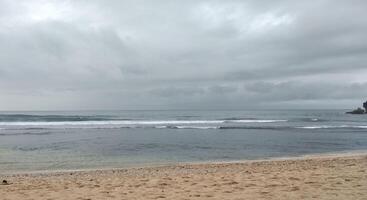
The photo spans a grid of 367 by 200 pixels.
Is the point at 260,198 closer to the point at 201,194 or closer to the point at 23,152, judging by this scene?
the point at 201,194

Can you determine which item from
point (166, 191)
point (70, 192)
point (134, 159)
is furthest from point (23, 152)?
point (166, 191)

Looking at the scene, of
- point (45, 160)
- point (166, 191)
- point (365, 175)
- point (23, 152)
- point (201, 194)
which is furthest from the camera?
point (23, 152)

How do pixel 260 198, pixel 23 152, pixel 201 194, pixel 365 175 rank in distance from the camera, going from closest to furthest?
pixel 260 198
pixel 201 194
pixel 365 175
pixel 23 152

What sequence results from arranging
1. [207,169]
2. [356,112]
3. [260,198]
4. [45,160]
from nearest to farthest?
[260,198] < [207,169] < [45,160] < [356,112]

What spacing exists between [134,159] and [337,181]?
1162cm

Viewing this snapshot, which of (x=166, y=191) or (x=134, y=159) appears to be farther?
(x=134, y=159)

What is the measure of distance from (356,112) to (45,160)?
117655mm

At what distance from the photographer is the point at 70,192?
8.61 metres

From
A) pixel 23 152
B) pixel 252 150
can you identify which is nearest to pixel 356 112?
pixel 252 150

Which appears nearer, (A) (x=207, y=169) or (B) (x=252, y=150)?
(A) (x=207, y=169)

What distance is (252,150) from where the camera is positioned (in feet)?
74.2

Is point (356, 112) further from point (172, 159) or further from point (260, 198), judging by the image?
point (260, 198)

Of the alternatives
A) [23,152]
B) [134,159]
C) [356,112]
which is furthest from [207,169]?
[356,112]

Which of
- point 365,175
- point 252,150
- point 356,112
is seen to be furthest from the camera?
point 356,112
